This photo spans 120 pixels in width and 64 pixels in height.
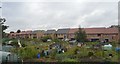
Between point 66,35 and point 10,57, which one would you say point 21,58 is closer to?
point 10,57

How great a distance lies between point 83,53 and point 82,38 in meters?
12.2

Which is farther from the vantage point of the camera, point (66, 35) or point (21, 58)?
point (66, 35)

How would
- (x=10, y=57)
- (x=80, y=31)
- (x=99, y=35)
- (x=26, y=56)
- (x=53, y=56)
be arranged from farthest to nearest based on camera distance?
(x=99, y=35)
(x=80, y=31)
(x=53, y=56)
(x=26, y=56)
(x=10, y=57)

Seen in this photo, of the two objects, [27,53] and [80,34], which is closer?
[27,53]

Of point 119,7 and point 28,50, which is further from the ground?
point 119,7

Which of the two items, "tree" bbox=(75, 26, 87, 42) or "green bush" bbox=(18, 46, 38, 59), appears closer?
"green bush" bbox=(18, 46, 38, 59)

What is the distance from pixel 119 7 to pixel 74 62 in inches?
124

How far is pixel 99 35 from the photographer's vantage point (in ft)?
103

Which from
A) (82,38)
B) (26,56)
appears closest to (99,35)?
(82,38)

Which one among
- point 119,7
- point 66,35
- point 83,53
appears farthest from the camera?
point 66,35

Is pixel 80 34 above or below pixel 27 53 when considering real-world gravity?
below

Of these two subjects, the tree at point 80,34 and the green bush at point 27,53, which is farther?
the tree at point 80,34

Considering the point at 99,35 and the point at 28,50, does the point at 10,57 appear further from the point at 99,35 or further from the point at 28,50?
the point at 99,35

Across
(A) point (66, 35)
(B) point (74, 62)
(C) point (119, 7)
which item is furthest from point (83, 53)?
(A) point (66, 35)
